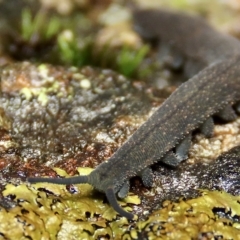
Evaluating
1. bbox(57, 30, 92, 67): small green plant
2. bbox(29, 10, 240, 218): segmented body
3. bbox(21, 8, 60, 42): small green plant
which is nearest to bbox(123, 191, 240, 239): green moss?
bbox(29, 10, 240, 218): segmented body

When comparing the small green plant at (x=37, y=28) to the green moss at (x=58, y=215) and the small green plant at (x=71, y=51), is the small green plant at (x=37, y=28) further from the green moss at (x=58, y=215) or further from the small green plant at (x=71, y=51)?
the green moss at (x=58, y=215)

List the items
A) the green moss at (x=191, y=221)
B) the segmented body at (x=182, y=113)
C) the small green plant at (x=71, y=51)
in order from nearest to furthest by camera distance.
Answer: the green moss at (x=191, y=221) → the segmented body at (x=182, y=113) → the small green plant at (x=71, y=51)

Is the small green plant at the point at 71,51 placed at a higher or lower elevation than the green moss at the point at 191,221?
higher

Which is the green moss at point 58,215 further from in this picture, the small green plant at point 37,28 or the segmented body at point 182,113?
the small green plant at point 37,28

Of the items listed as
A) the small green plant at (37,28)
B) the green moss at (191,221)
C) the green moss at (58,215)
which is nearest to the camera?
the green moss at (58,215)

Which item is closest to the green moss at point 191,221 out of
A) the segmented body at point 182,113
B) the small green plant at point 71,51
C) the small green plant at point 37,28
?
the segmented body at point 182,113

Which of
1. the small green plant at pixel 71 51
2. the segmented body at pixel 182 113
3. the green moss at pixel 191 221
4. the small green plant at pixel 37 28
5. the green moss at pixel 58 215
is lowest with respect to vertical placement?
the green moss at pixel 191 221

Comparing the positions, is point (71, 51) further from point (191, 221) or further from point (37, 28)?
point (191, 221)

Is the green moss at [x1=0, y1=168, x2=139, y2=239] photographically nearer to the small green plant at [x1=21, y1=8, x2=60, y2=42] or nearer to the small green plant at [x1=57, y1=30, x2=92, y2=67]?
the small green plant at [x1=57, y1=30, x2=92, y2=67]

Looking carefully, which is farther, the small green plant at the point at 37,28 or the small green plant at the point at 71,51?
the small green plant at the point at 37,28

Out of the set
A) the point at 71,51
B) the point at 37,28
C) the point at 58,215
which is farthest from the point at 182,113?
the point at 37,28

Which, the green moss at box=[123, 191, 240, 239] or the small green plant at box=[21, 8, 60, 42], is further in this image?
the small green plant at box=[21, 8, 60, 42]

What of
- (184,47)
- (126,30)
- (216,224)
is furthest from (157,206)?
(126,30)

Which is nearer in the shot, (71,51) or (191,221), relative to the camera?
(191,221)
